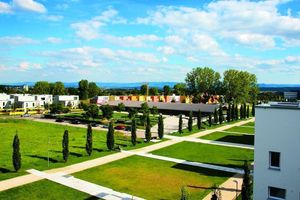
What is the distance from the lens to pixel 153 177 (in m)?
31.2

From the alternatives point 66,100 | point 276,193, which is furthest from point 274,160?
point 66,100

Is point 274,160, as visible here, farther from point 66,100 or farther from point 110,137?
point 66,100

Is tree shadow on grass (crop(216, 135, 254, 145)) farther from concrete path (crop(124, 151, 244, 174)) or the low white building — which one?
the low white building

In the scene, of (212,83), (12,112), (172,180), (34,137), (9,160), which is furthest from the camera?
(212,83)

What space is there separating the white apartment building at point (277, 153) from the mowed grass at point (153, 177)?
851cm

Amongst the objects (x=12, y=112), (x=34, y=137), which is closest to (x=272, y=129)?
(x=34, y=137)

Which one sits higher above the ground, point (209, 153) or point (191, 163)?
point (209, 153)

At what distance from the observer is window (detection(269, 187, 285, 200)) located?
720 inches

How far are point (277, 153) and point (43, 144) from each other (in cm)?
3633

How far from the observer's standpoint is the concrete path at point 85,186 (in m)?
25.9

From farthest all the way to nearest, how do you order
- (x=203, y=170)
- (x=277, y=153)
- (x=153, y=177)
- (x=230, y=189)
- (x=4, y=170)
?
(x=203, y=170) < (x=4, y=170) < (x=153, y=177) < (x=230, y=189) < (x=277, y=153)

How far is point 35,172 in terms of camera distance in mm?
31891

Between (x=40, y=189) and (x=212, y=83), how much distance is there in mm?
84470

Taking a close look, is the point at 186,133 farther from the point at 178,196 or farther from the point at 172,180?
the point at 178,196
